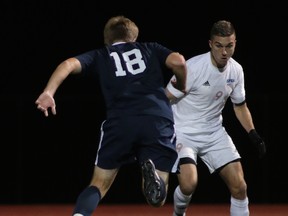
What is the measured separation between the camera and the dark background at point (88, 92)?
→ 12305 mm

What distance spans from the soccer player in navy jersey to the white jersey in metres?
1.35

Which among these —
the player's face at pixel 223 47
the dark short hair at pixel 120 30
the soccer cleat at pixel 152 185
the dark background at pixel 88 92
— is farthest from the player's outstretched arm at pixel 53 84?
the dark background at pixel 88 92

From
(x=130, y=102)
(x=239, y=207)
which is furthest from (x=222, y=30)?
(x=130, y=102)

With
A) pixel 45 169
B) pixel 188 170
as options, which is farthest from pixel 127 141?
pixel 45 169

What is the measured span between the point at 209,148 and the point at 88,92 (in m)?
6.18

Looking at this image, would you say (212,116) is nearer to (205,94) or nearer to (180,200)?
(205,94)

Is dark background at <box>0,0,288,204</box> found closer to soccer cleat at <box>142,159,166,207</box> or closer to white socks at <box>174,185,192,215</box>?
white socks at <box>174,185,192,215</box>

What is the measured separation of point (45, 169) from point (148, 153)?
639 centimetres

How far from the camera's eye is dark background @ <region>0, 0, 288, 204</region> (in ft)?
40.4

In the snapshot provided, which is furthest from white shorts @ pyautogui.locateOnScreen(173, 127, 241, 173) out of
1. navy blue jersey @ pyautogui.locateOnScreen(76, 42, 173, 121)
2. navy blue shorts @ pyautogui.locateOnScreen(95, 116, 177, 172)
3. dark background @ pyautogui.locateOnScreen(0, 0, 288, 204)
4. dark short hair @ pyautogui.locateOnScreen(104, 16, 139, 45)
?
dark background @ pyautogui.locateOnScreen(0, 0, 288, 204)

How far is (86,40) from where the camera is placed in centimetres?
1355

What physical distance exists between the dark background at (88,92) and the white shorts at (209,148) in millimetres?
4608

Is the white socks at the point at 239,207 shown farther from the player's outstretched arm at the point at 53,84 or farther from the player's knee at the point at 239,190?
the player's outstretched arm at the point at 53,84

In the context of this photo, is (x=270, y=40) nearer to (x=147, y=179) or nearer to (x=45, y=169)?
(x=45, y=169)
